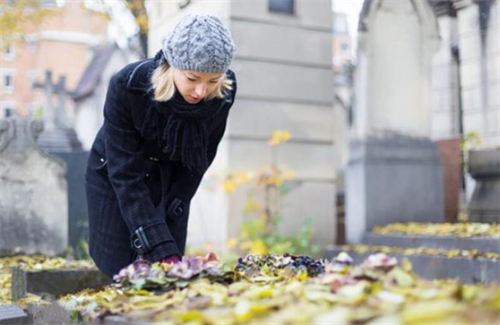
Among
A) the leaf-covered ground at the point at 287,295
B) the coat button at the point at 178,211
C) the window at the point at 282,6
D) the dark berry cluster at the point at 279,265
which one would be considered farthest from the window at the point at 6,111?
the leaf-covered ground at the point at 287,295

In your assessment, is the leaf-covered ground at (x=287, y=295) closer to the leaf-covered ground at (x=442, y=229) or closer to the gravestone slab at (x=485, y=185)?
the leaf-covered ground at (x=442, y=229)

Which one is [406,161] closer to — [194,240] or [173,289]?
[194,240]

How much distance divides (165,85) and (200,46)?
0.26 metres

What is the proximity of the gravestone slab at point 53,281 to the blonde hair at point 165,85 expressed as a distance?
6.54 feet

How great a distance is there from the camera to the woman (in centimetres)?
290

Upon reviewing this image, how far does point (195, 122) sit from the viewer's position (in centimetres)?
314

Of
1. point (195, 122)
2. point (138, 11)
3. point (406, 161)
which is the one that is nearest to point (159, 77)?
point (195, 122)

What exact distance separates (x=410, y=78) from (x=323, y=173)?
4.44 feet

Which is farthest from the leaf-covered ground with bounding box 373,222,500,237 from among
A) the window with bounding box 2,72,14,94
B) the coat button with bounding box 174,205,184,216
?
the window with bounding box 2,72,14,94

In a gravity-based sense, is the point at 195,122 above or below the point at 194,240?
above

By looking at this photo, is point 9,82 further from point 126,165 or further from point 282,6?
point 126,165

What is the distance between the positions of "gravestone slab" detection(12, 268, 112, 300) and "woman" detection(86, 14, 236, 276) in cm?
128

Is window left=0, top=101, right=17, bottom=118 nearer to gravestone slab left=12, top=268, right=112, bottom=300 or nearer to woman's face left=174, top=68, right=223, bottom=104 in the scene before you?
gravestone slab left=12, top=268, right=112, bottom=300

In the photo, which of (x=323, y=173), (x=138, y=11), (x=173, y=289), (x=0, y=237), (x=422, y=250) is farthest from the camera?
(x=138, y=11)
